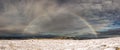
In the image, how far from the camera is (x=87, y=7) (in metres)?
34.4

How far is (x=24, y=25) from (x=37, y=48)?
0.61 feet

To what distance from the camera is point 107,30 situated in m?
34.4

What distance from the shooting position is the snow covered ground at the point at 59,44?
34.4 m

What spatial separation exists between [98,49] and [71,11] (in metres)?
0.33

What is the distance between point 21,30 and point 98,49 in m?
0.55

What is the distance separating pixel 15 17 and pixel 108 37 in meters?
0.66

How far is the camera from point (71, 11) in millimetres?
34438

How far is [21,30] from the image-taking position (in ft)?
113

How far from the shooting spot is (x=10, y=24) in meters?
34.4

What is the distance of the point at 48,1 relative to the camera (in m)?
34.4

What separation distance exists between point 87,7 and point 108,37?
257 millimetres

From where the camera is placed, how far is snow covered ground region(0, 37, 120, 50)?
34406 mm

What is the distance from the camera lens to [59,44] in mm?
34406

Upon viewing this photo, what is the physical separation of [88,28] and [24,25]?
0.45m
